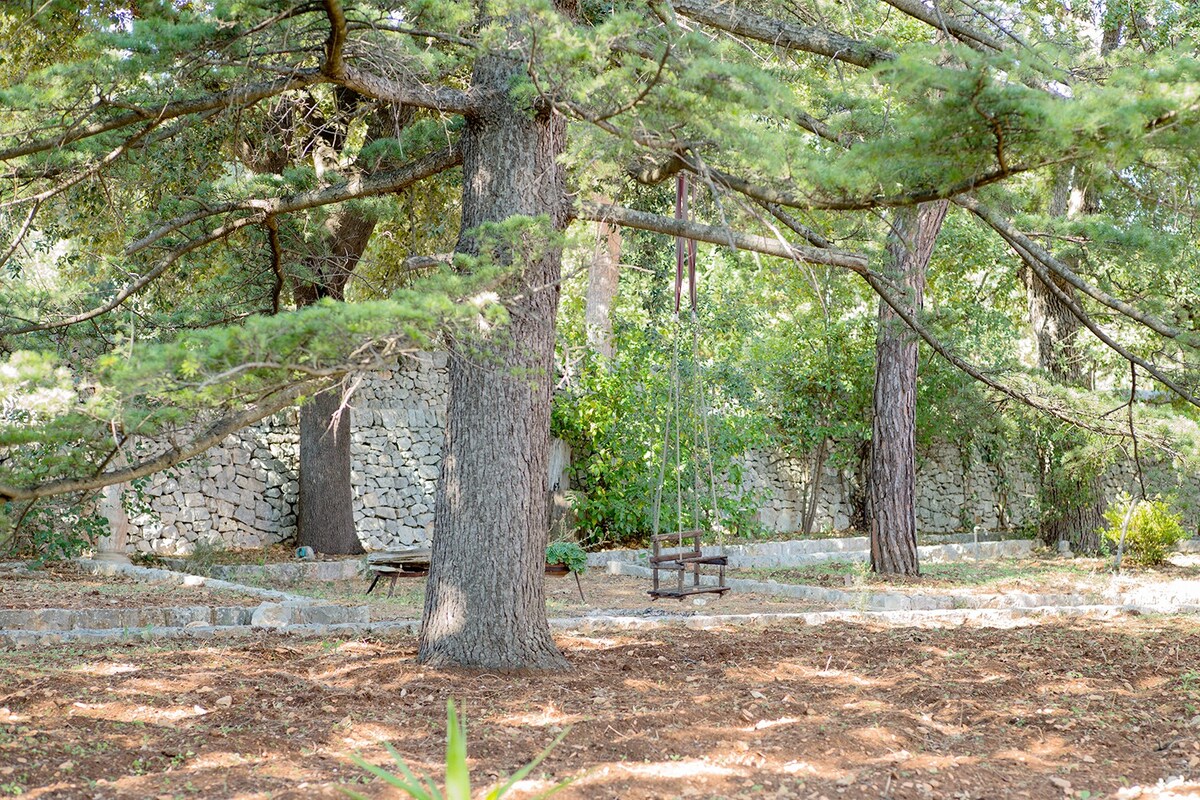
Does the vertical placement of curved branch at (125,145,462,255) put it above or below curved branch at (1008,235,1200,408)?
above

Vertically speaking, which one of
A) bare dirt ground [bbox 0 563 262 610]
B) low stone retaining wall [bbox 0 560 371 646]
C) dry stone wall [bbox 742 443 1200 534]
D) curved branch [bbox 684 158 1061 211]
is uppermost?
curved branch [bbox 684 158 1061 211]

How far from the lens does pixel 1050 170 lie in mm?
3707

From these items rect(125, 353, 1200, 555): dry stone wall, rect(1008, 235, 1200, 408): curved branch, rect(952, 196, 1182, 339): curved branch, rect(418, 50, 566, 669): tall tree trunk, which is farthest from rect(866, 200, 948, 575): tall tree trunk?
rect(418, 50, 566, 669): tall tree trunk

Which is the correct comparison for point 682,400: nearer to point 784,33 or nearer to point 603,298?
point 603,298

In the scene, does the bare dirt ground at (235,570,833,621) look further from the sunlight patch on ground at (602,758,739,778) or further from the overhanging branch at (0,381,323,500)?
the sunlight patch on ground at (602,758,739,778)

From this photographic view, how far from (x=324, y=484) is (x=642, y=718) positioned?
24.9 feet

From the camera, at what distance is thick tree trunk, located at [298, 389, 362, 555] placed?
36.1 ft

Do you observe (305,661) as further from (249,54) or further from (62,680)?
(249,54)

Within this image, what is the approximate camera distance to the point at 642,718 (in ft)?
13.9

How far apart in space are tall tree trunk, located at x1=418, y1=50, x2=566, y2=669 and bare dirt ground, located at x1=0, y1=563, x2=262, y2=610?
2.63m

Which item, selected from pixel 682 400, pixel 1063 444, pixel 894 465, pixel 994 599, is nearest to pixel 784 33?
pixel 994 599

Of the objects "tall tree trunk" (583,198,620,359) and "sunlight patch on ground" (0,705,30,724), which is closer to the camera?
"sunlight patch on ground" (0,705,30,724)

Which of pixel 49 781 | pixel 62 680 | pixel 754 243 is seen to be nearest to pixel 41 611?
pixel 62 680

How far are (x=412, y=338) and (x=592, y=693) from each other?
208cm
